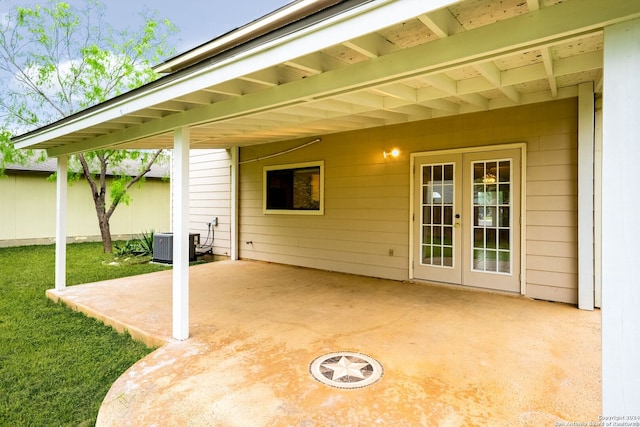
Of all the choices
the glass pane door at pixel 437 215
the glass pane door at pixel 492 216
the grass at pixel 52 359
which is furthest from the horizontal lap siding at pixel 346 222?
the grass at pixel 52 359

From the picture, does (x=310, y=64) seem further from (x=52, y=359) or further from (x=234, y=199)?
(x=234, y=199)

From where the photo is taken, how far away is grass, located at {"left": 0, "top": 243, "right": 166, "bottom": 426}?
2482mm

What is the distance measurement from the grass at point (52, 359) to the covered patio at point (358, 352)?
212 millimetres

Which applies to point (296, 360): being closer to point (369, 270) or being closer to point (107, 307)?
point (107, 307)

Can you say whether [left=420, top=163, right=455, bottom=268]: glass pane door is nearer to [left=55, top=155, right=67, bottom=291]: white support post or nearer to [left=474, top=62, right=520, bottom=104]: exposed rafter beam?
[left=474, top=62, right=520, bottom=104]: exposed rafter beam

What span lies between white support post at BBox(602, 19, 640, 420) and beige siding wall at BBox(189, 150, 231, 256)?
7603mm

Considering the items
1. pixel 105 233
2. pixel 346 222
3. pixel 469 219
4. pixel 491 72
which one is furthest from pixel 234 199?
pixel 491 72

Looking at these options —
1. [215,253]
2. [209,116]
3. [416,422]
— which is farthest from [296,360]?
[215,253]

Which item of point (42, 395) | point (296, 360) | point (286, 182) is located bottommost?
point (42, 395)

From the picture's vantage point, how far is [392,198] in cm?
569

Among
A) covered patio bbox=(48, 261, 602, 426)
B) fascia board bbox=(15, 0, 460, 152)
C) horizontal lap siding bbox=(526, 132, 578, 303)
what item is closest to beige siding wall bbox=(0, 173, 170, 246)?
covered patio bbox=(48, 261, 602, 426)

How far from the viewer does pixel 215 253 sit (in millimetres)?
8633

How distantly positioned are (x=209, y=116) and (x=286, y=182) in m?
4.12

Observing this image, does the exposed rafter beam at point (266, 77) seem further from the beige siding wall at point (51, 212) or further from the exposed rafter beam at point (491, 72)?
the beige siding wall at point (51, 212)
